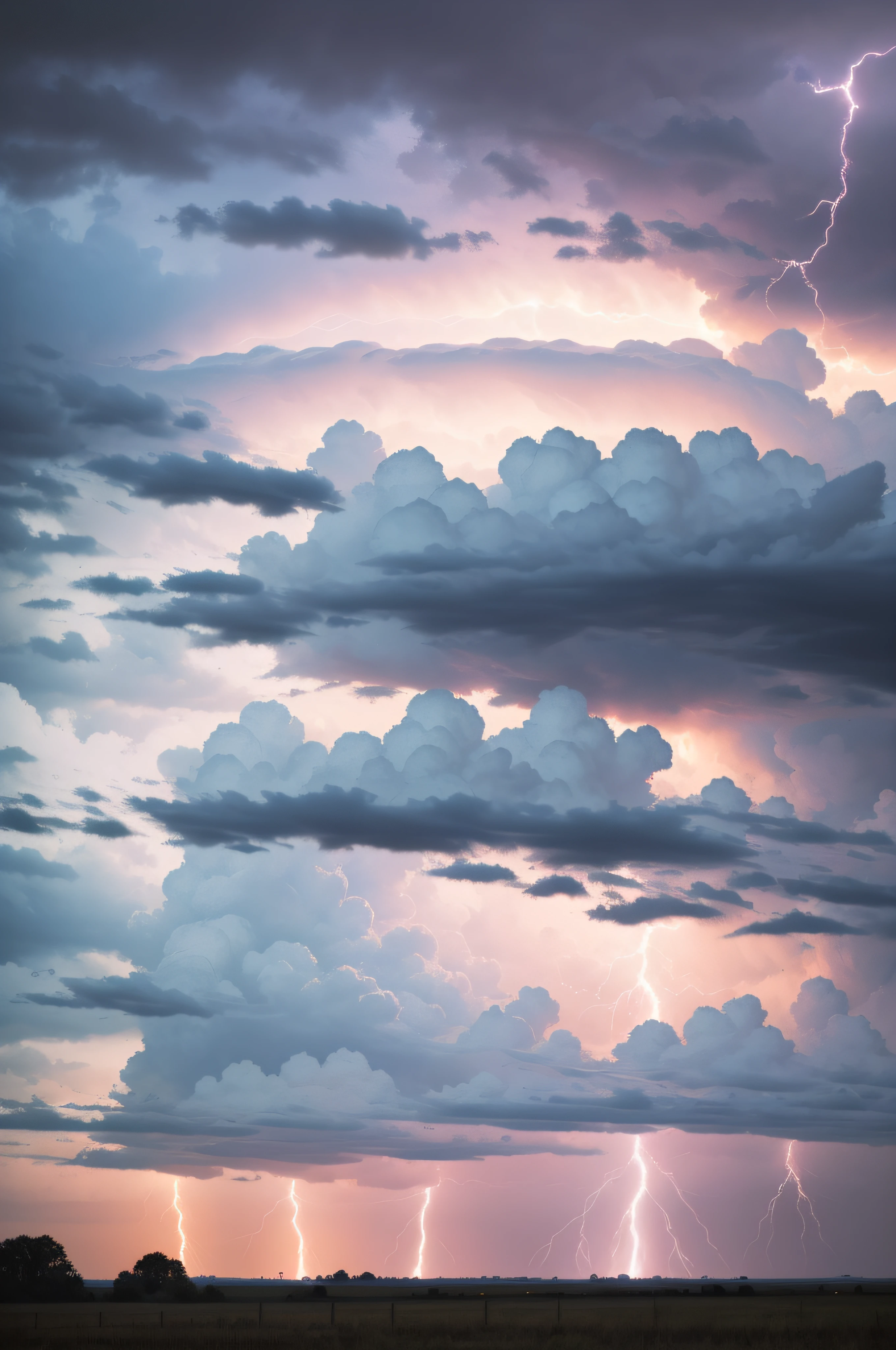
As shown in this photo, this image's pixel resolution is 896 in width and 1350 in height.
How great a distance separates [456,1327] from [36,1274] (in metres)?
58.0

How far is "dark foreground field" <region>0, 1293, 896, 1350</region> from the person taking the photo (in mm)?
77125

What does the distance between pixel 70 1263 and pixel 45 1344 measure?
222 ft

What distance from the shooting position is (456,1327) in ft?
310

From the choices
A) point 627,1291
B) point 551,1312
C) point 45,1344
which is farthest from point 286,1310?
point 627,1291

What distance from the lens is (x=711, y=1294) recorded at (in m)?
176

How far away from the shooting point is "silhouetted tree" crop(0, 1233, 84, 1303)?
13325 cm

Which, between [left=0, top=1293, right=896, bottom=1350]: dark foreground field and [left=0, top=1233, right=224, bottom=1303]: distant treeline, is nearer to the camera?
[left=0, top=1293, right=896, bottom=1350]: dark foreground field

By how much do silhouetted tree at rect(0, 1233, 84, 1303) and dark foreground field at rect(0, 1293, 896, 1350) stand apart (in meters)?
7.33

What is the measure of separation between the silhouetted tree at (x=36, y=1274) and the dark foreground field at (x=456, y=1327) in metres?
7.33

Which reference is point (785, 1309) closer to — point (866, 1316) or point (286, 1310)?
point (866, 1316)

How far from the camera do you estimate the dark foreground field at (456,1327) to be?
77125mm

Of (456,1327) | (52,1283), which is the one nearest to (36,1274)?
(52,1283)

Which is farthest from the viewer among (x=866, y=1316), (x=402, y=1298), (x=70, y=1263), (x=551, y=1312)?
(x=402, y=1298)

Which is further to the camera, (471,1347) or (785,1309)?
(785,1309)
